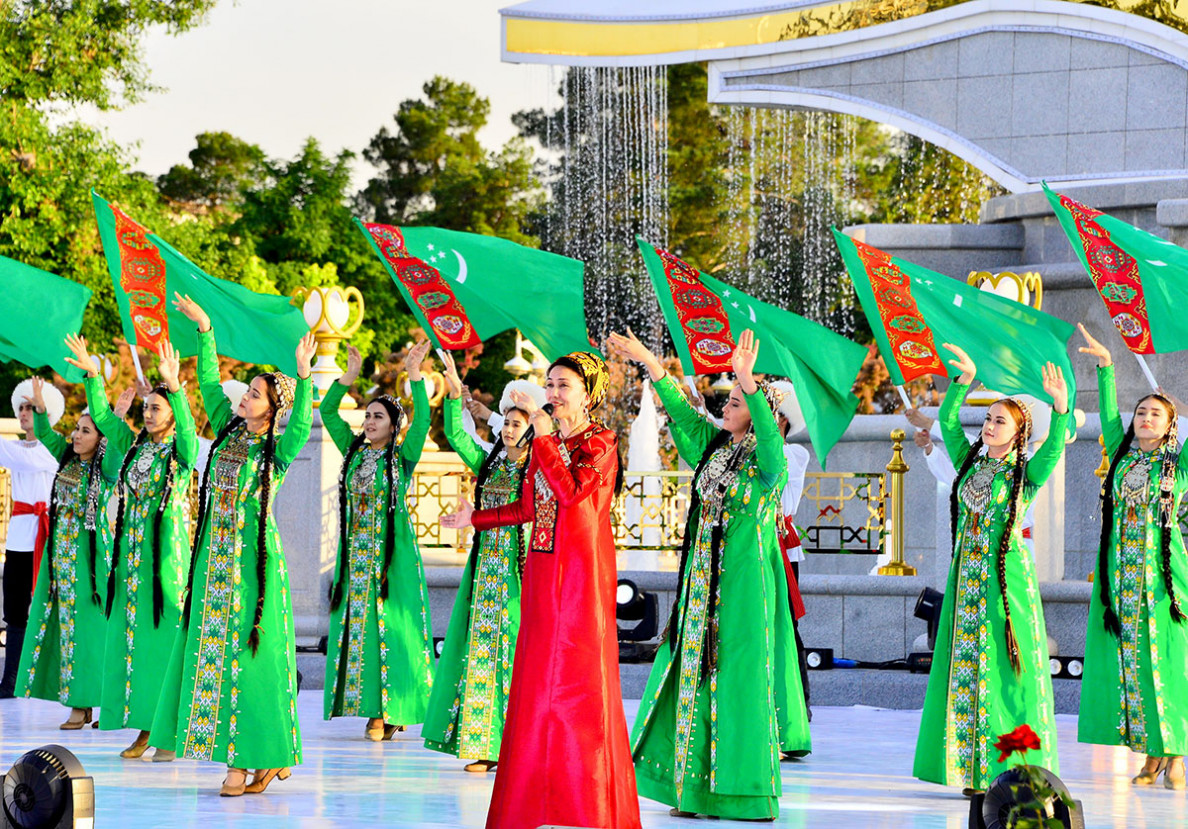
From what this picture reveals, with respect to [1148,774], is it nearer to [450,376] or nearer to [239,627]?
[450,376]

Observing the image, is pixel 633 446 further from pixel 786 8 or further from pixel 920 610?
pixel 920 610

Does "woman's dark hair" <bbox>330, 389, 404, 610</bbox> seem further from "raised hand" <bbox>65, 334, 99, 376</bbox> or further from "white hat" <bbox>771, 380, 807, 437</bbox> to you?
"white hat" <bbox>771, 380, 807, 437</bbox>

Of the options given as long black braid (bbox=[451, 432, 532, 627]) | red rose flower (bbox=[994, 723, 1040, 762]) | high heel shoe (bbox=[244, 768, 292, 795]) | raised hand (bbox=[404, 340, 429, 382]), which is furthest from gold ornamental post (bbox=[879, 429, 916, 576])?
red rose flower (bbox=[994, 723, 1040, 762])

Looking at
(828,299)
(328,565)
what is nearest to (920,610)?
(328,565)

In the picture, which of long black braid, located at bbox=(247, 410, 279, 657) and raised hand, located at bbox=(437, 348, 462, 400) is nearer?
long black braid, located at bbox=(247, 410, 279, 657)

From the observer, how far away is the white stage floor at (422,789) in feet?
22.0

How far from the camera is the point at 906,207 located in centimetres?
3145

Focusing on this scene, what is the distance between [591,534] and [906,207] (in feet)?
87.0

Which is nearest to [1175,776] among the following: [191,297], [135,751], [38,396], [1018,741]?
[1018,741]

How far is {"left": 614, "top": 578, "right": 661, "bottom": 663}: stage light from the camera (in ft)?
36.8

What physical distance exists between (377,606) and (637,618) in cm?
246

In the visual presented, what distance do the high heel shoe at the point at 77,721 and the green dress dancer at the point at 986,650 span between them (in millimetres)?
4069

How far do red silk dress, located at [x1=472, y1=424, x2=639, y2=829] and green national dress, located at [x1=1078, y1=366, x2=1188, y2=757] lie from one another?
10.1 feet

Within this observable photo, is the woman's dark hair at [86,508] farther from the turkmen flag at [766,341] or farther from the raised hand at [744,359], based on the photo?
the raised hand at [744,359]
